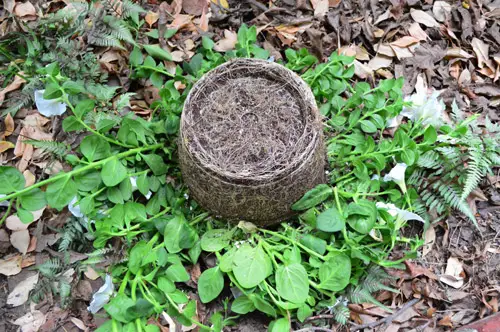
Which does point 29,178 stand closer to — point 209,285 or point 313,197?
point 209,285

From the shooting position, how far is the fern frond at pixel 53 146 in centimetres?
224

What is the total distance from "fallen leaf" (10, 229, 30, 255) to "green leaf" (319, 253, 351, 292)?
55.2 inches

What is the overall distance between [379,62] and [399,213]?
1036mm

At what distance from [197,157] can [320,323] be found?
3.01 ft

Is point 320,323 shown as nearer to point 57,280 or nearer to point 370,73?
point 57,280

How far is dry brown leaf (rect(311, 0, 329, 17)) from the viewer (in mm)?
3004

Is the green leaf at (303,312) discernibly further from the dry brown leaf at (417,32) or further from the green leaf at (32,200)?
the dry brown leaf at (417,32)

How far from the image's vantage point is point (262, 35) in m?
2.96

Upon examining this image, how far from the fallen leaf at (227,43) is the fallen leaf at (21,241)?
1.42m

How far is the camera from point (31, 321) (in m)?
2.27

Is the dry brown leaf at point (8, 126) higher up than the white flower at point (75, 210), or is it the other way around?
the dry brown leaf at point (8, 126)

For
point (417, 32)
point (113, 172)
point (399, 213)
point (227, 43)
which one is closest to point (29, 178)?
point (113, 172)

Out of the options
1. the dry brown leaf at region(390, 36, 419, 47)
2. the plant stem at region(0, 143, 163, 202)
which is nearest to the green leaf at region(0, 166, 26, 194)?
the plant stem at region(0, 143, 163, 202)

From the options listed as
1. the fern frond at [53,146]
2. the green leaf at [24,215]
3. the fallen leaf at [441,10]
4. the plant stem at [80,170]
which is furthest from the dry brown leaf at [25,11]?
the fallen leaf at [441,10]
